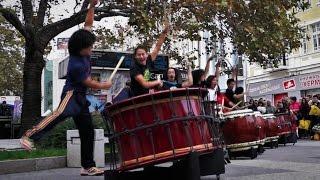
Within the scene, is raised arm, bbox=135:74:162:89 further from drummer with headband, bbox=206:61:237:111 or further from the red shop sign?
the red shop sign

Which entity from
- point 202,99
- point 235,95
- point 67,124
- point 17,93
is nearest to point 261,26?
point 235,95

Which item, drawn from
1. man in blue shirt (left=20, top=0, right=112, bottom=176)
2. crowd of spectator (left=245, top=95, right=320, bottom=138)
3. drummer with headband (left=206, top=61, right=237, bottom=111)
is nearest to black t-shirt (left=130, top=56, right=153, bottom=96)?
man in blue shirt (left=20, top=0, right=112, bottom=176)

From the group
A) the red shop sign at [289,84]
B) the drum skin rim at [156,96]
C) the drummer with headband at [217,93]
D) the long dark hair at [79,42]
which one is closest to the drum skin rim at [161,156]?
the drum skin rim at [156,96]

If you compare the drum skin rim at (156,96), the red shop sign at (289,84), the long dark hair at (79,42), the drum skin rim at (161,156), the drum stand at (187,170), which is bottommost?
the drum stand at (187,170)

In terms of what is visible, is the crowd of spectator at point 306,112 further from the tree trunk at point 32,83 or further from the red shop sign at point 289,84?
the red shop sign at point 289,84

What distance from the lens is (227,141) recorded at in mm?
10719

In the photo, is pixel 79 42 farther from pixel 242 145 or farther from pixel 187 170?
pixel 242 145

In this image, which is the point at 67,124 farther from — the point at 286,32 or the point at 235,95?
the point at 286,32

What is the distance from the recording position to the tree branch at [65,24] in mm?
16344

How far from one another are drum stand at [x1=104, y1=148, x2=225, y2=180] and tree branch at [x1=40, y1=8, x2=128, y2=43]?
10.1 metres

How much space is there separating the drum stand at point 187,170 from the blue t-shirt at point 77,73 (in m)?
1.06

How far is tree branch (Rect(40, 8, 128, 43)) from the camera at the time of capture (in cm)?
1634

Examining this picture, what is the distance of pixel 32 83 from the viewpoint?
16.4 m

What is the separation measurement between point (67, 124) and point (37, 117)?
3769 millimetres
